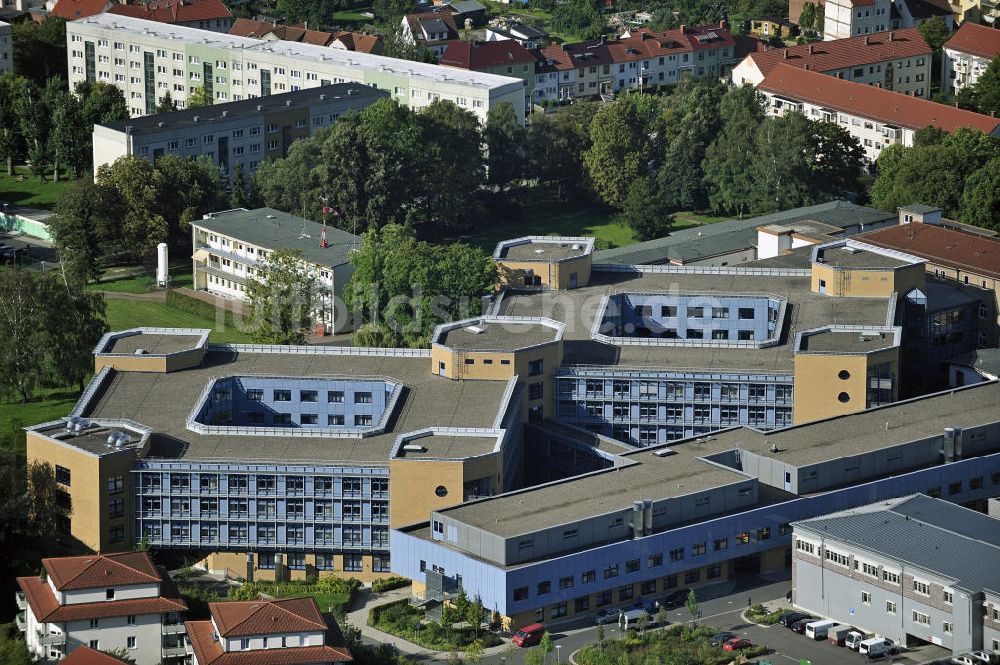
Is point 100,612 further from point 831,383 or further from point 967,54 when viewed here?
point 967,54

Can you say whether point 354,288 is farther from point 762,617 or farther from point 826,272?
point 762,617

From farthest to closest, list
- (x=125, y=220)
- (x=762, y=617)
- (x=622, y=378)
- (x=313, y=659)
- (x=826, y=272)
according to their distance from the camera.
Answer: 1. (x=125, y=220)
2. (x=826, y=272)
3. (x=622, y=378)
4. (x=762, y=617)
5. (x=313, y=659)

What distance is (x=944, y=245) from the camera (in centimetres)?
11181

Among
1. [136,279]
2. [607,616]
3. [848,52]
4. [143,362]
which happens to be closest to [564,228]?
[136,279]

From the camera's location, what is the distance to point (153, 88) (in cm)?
15638

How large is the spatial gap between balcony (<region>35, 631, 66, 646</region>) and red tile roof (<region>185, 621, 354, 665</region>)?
16.8 ft

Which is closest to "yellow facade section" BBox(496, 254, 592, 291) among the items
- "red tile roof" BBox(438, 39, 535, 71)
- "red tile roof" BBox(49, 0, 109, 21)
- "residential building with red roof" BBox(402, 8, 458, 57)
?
"red tile roof" BBox(438, 39, 535, 71)

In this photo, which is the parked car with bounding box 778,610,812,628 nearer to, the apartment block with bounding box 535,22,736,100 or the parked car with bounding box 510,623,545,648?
the parked car with bounding box 510,623,545,648

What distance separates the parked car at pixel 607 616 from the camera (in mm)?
81312

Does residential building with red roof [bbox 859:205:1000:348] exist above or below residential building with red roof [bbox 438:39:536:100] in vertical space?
below

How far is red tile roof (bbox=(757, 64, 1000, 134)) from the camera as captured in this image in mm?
138000

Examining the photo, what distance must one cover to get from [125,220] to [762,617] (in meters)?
56.0

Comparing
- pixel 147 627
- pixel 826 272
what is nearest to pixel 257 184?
pixel 826 272

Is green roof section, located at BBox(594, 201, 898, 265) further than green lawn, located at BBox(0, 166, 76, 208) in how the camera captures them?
→ No
